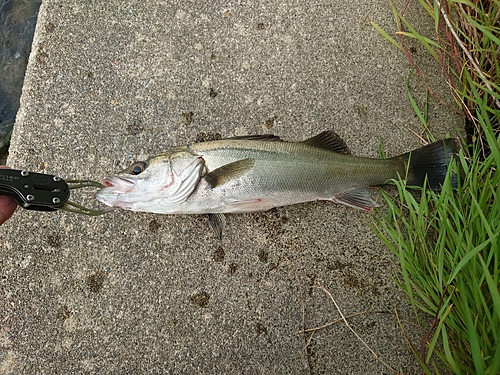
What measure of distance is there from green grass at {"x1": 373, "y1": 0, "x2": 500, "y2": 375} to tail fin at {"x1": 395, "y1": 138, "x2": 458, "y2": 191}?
3.2 inches

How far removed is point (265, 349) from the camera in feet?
8.87

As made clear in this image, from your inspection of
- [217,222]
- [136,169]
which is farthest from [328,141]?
[136,169]

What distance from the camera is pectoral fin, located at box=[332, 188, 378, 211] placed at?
2.81 meters

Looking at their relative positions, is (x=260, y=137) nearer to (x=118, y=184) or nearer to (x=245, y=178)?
(x=245, y=178)

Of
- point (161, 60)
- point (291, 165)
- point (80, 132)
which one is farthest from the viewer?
point (161, 60)

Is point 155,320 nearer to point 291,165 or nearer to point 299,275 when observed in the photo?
point 299,275

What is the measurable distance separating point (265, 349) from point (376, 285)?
3.15 feet

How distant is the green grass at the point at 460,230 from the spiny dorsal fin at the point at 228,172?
1.11 m

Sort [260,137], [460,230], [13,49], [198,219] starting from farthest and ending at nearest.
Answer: [13,49] → [198,219] → [260,137] → [460,230]

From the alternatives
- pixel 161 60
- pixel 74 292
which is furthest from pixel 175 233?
pixel 161 60

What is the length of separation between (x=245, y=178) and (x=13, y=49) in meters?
3.27

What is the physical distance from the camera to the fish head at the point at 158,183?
257 cm

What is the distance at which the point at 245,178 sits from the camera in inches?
103

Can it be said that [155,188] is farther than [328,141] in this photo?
No
